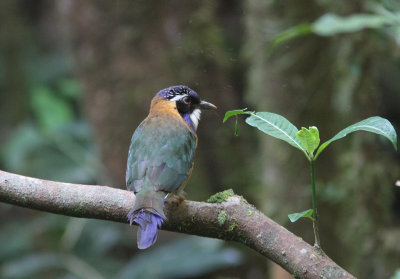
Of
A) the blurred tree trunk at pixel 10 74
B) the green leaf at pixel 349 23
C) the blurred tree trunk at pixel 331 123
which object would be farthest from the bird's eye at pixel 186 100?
the blurred tree trunk at pixel 10 74

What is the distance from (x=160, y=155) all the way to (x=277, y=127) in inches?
36.6

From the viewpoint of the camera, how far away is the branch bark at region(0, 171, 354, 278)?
7.14 feet

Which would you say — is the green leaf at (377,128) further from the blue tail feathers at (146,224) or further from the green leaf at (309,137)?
the blue tail feathers at (146,224)

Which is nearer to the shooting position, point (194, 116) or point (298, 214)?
point (298, 214)

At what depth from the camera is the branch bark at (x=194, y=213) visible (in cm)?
218

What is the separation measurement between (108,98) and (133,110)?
0.95 ft

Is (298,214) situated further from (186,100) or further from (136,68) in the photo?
(136,68)

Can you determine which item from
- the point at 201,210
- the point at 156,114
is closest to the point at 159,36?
the point at 156,114

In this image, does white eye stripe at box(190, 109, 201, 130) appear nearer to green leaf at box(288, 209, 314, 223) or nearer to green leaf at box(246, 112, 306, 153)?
green leaf at box(246, 112, 306, 153)

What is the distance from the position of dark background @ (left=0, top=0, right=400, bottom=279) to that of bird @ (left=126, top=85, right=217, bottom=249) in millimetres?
1198

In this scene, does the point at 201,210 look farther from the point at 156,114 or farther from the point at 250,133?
the point at 250,133

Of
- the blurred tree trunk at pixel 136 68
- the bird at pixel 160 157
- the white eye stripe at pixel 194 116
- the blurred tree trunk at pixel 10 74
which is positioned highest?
the blurred tree trunk at pixel 10 74

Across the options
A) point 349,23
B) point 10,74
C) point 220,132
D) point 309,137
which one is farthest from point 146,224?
point 10,74

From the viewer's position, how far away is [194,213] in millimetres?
2309
